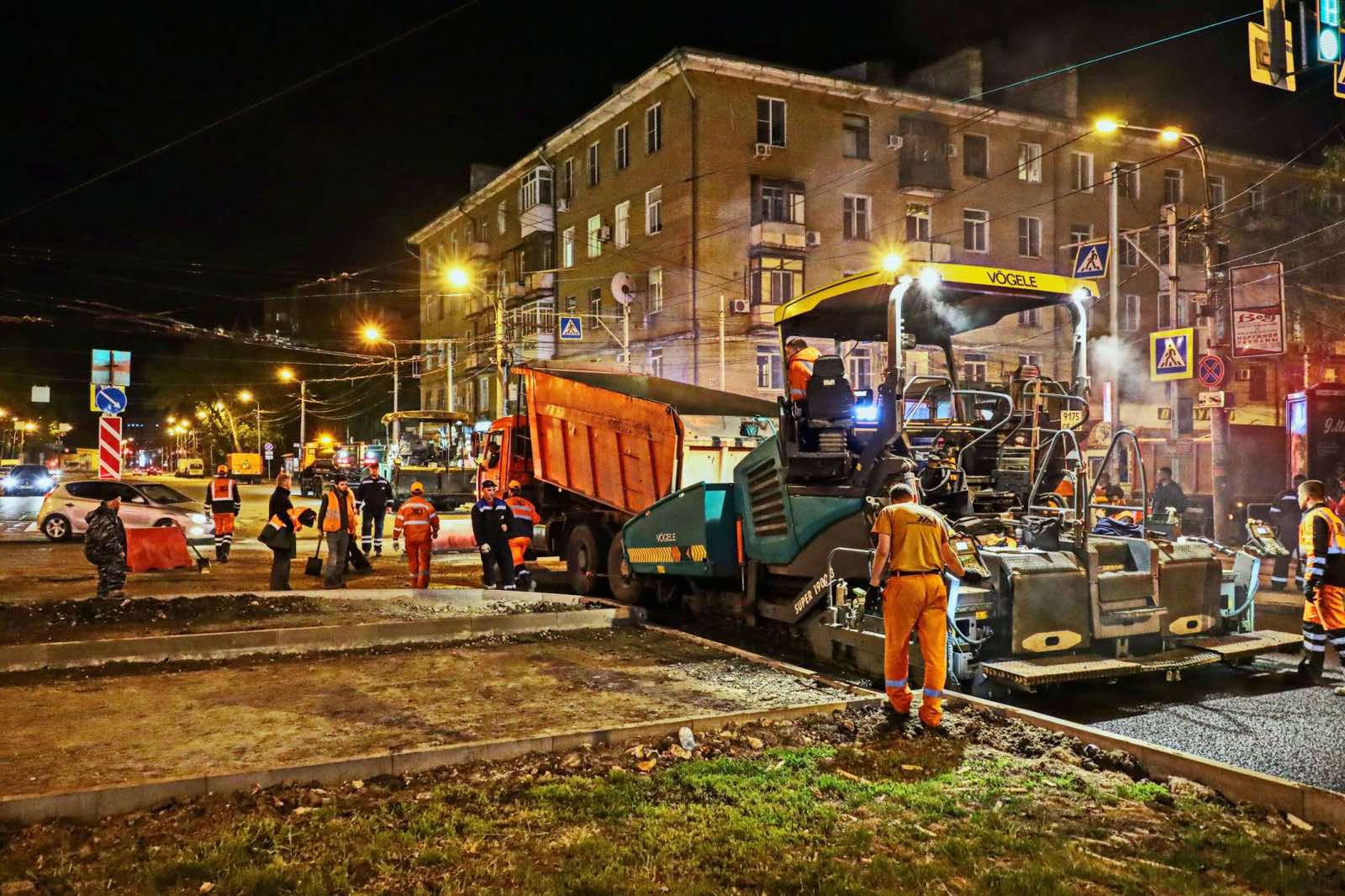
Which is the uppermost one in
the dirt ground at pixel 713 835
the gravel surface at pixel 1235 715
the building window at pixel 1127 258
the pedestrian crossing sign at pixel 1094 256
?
the building window at pixel 1127 258

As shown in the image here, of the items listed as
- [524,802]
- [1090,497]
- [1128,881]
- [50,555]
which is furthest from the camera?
[50,555]

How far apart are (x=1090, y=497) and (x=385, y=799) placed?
17.5 feet

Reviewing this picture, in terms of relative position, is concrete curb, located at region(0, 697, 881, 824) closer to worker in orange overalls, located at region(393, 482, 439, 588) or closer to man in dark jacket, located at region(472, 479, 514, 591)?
man in dark jacket, located at region(472, 479, 514, 591)

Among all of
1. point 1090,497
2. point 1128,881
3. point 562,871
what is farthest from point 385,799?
point 1090,497

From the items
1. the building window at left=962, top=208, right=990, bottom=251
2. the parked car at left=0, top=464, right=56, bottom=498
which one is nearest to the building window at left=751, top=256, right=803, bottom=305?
the building window at left=962, top=208, right=990, bottom=251

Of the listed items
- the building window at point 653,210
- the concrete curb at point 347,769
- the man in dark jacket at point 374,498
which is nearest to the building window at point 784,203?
the building window at point 653,210

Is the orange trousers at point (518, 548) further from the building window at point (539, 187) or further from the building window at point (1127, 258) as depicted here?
the building window at point (1127, 258)

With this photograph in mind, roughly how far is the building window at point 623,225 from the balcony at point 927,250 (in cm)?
1057

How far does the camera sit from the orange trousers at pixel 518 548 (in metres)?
12.3

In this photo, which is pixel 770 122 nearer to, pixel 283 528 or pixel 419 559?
pixel 419 559

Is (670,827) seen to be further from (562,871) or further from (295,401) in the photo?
(295,401)

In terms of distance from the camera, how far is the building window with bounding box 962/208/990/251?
37.8 meters

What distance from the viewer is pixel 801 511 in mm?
8195

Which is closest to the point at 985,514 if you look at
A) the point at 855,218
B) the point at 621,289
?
the point at 621,289
